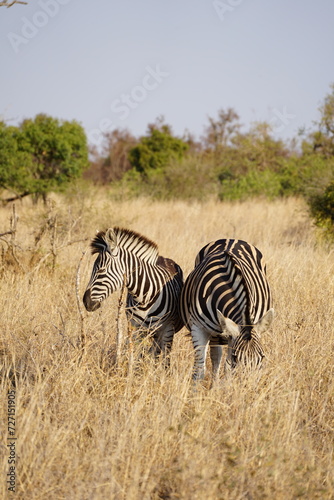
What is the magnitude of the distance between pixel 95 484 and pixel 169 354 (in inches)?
64.7

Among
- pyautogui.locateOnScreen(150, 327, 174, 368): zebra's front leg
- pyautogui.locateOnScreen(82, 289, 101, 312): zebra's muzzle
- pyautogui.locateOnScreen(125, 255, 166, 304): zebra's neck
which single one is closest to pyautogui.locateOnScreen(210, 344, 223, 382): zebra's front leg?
pyautogui.locateOnScreen(150, 327, 174, 368): zebra's front leg

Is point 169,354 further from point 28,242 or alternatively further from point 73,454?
point 28,242

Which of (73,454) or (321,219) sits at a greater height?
(321,219)

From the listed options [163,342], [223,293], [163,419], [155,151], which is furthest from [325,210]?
[155,151]

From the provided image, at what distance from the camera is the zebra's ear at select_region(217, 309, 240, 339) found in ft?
11.8

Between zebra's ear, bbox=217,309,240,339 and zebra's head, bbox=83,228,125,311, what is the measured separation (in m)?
0.93

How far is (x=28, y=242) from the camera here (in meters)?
8.93

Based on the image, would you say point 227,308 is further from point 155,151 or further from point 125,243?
point 155,151

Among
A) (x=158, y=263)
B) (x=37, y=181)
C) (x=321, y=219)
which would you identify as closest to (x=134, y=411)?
(x=158, y=263)

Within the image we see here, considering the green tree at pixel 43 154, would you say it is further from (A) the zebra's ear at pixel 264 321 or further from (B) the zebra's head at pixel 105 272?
(A) the zebra's ear at pixel 264 321

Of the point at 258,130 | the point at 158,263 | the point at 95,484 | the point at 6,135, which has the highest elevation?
the point at 258,130

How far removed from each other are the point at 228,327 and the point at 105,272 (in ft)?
3.53

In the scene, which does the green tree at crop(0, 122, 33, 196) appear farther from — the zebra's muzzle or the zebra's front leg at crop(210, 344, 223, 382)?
the zebra's front leg at crop(210, 344, 223, 382)

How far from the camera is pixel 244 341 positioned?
3553mm
